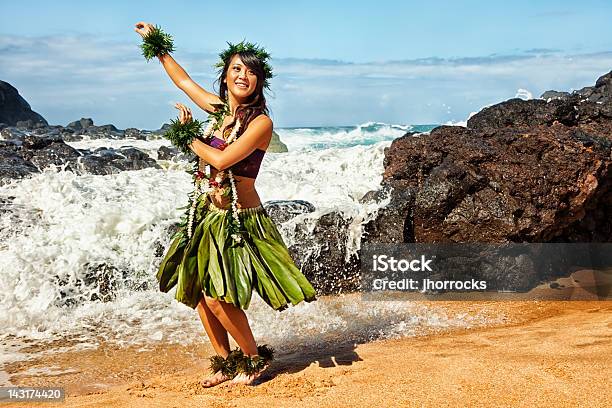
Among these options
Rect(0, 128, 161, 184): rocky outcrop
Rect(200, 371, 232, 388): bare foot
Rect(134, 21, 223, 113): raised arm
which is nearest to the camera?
Rect(200, 371, 232, 388): bare foot

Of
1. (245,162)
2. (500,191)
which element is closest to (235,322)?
(245,162)

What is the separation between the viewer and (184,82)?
177 inches

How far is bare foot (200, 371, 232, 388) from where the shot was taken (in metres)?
4.09

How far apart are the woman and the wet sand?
323mm

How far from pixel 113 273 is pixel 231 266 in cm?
344

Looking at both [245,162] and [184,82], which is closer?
[245,162]

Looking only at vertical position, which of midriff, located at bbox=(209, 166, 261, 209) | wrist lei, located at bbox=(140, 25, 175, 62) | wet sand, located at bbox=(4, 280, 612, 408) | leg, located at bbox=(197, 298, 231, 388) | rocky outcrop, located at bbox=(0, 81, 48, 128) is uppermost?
rocky outcrop, located at bbox=(0, 81, 48, 128)

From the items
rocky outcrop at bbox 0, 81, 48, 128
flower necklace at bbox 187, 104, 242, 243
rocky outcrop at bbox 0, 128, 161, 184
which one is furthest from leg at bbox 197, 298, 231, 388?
rocky outcrop at bbox 0, 81, 48, 128

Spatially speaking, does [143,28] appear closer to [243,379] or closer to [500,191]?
[243,379]

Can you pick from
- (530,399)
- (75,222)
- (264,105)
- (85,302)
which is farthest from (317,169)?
(530,399)

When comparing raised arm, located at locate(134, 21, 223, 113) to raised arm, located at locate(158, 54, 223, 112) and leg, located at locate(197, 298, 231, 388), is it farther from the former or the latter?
leg, located at locate(197, 298, 231, 388)

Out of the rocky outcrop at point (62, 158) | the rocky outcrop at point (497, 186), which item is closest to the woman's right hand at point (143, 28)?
the rocky outcrop at point (497, 186)

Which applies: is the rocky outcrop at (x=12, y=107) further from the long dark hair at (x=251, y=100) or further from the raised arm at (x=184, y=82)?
the long dark hair at (x=251, y=100)

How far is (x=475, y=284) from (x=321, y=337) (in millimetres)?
2175
